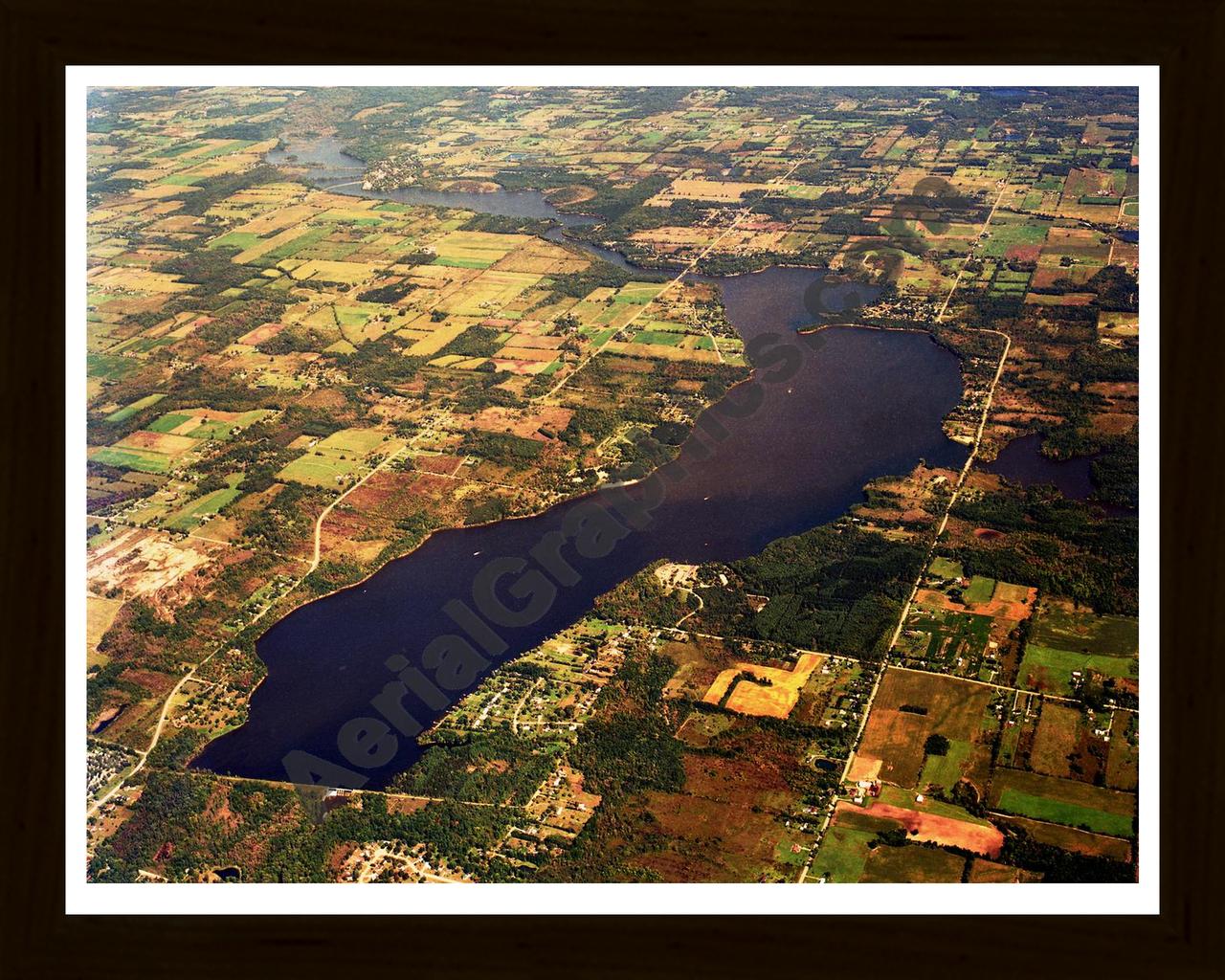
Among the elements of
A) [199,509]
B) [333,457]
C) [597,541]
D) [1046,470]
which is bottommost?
[199,509]

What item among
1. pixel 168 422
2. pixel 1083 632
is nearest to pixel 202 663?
pixel 168 422

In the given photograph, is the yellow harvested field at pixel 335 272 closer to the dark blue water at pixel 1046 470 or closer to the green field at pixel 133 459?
the green field at pixel 133 459

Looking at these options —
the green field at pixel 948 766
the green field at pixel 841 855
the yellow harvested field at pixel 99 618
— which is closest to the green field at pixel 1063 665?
the green field at pixel 948 766

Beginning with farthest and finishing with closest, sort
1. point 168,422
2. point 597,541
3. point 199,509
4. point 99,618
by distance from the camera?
point 168,422
point 199,509
point 597,541
point 99,618

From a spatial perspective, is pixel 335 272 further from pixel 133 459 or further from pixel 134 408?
pixel 133 459

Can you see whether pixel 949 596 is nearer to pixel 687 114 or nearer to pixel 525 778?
pixel 525 778
